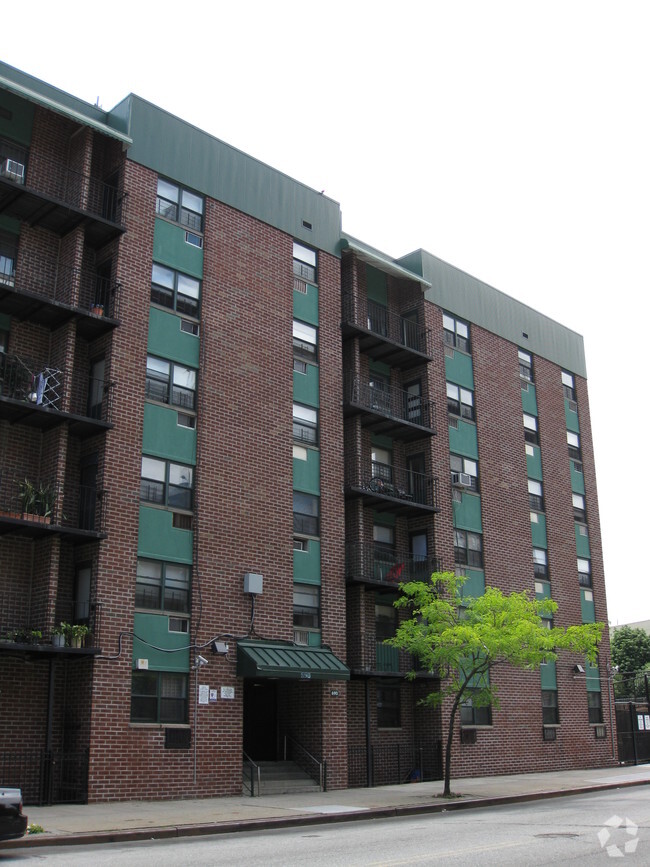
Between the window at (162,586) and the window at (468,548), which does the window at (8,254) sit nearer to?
the window at (162,586)

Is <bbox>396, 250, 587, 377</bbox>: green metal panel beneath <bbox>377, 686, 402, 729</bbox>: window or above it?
above

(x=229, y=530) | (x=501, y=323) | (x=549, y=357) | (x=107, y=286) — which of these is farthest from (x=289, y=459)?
(x=549, y=357)

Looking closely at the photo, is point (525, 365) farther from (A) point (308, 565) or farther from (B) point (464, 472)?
(A) point (308, 565)

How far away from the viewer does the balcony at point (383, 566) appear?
95.5ft

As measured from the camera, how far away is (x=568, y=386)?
41938mm

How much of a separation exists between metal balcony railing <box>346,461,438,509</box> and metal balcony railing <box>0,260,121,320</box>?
991cm

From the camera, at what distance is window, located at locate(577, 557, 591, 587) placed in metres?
38.7

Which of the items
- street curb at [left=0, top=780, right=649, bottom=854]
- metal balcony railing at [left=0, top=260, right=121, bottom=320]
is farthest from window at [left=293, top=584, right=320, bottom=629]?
metal balcony railing at [left=0, top=260, right=121, bottom=320]

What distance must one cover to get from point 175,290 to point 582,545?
22.3m

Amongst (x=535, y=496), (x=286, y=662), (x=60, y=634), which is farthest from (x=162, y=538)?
(x=535, y=496)

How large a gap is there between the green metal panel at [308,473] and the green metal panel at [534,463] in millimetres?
12366

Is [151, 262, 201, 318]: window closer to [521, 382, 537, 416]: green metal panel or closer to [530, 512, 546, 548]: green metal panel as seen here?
[521, 382, 537, 416]: green metal panel

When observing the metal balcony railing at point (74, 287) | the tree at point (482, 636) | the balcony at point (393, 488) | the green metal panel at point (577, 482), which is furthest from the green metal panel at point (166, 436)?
the green metal panel at point (577, 482)

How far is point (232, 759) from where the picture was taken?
23734mm
